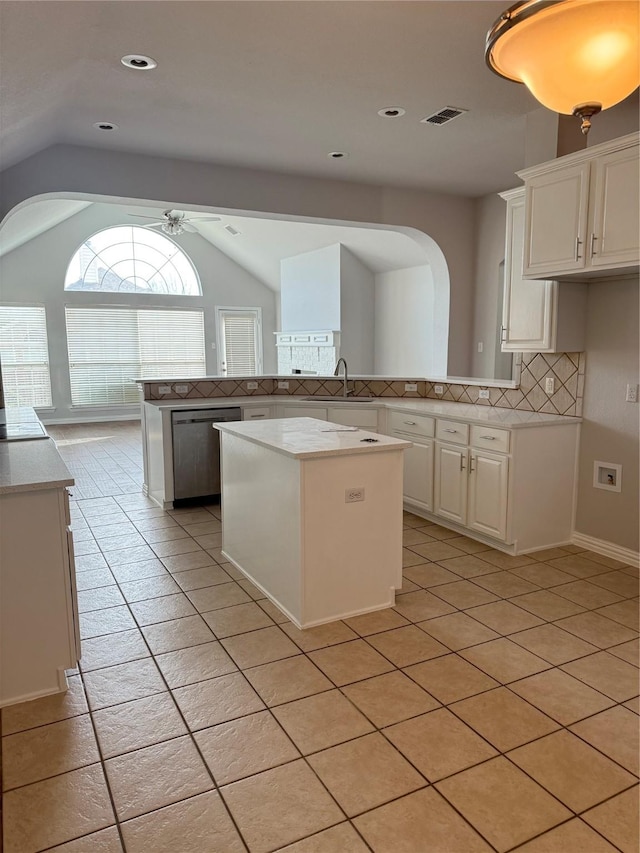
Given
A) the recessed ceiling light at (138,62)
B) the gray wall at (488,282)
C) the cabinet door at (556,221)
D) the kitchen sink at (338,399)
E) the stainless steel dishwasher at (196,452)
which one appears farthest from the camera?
the gray wall at (488,282)

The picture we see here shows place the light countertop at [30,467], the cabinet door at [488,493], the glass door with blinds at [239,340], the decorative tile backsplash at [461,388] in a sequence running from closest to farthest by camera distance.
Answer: the light countertop at [30,467] → the cabinet door at [488,493] → the decorative tile backsplash at [461,388] → the glass door with blinds at [239,340]

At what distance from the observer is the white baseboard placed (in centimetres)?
363

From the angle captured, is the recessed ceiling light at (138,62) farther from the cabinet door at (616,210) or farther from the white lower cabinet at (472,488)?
the white lower cabinet at (472,488)

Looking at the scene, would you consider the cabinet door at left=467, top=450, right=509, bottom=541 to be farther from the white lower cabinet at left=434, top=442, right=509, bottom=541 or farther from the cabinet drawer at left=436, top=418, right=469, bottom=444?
the cabinet drawer at left=436, top=418, right=469, bottom=444

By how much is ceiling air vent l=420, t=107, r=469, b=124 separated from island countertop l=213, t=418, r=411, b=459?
210 centimetres

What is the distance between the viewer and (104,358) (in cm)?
1036

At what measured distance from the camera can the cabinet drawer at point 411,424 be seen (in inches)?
175

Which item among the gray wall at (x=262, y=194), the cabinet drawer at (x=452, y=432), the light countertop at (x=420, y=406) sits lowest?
the cabinet drawer at (x=452, y=432)

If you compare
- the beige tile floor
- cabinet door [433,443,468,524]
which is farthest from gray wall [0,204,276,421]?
cabinet door [433,443,468,524]

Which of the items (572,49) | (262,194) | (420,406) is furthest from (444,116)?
(572,49)

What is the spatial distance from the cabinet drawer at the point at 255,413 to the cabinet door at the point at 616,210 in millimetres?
2899

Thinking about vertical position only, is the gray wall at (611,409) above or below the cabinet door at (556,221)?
below

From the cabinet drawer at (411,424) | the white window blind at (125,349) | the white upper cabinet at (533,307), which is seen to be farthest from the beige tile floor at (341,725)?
the white window blind at (125,349)

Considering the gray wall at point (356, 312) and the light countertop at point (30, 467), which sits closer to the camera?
the light countertop at point (30, 467)
